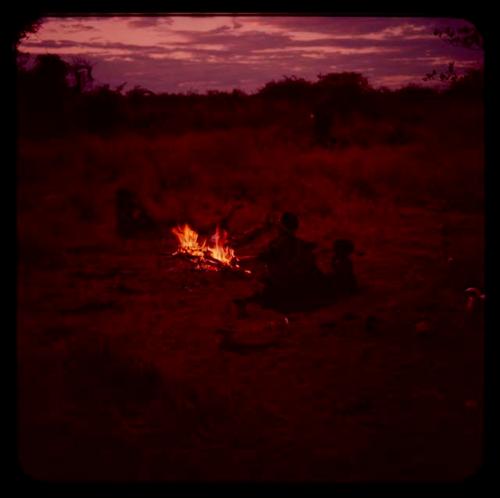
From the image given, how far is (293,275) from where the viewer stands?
5672mm

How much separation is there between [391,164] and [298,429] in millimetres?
9489

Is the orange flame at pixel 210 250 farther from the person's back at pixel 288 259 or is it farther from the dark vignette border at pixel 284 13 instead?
the dark vignette border at pixel 284 13

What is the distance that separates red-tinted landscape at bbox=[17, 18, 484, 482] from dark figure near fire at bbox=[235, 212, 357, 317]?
6.9 inches

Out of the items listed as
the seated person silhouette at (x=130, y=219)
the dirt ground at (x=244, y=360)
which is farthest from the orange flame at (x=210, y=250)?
the seated person silhouette at (x=130, y=219)

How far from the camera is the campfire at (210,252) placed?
22.4 ft

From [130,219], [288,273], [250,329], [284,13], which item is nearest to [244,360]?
[250,329]

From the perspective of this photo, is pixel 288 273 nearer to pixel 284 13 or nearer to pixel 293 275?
pixel 293 275

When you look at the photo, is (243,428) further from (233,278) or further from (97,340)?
(233,278)

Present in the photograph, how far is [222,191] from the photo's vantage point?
36.5ft

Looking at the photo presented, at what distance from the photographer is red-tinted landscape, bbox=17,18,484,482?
12.1ft

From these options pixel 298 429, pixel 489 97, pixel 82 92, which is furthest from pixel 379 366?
pixel 82 92

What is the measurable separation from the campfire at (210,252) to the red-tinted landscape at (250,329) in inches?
2.8

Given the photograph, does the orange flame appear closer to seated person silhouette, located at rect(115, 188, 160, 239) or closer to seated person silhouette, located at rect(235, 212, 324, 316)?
seated person silhouette, located at rect(115, 188, 160, 239)

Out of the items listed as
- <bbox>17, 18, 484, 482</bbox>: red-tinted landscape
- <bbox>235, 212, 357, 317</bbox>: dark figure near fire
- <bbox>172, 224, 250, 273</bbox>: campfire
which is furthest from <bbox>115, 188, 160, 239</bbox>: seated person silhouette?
<bbox>235, 212, 357, 317</bbox>: dark figure near fire
